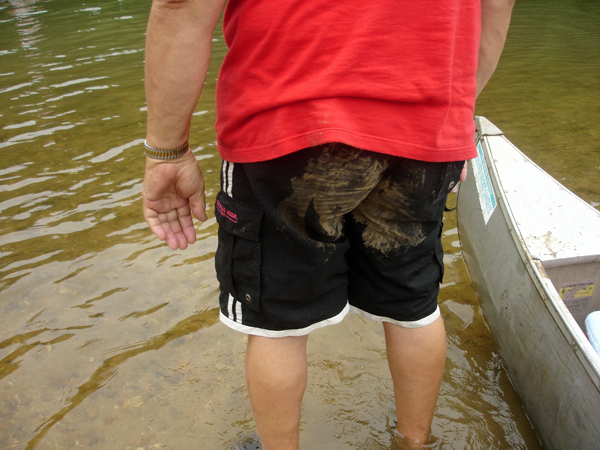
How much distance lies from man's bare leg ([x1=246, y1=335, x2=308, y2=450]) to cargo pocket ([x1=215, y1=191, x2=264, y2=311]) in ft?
0.52

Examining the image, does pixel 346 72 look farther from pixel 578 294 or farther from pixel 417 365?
pixel 578 294

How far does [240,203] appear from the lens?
1182mm

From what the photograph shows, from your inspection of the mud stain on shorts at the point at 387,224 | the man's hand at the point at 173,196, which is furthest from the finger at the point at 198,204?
the mud stain on shorts at the point at 387,224

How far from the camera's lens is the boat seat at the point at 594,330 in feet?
5.67

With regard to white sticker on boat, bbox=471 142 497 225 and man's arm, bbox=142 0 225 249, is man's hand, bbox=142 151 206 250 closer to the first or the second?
man's arm, bbox=142 0 225 249

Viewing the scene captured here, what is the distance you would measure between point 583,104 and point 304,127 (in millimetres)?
5831

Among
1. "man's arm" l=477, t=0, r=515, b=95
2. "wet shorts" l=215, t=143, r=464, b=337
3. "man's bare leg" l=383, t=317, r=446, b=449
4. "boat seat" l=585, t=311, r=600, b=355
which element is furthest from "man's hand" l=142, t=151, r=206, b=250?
"boat seat" l=585, t=311, r=600, b=355

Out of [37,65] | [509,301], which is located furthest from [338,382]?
[37,65]

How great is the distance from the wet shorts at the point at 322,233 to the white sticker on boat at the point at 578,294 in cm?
98

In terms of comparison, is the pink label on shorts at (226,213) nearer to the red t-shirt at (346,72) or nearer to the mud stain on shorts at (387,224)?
the red t-shirt at (346,72)

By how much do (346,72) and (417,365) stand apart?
3.16 feet

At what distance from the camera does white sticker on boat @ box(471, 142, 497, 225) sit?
234 centimetres

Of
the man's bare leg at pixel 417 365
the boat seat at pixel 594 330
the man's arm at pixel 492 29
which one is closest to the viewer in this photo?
the man's arm at pixel 492 29

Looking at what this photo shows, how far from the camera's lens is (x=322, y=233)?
4.03 ft
